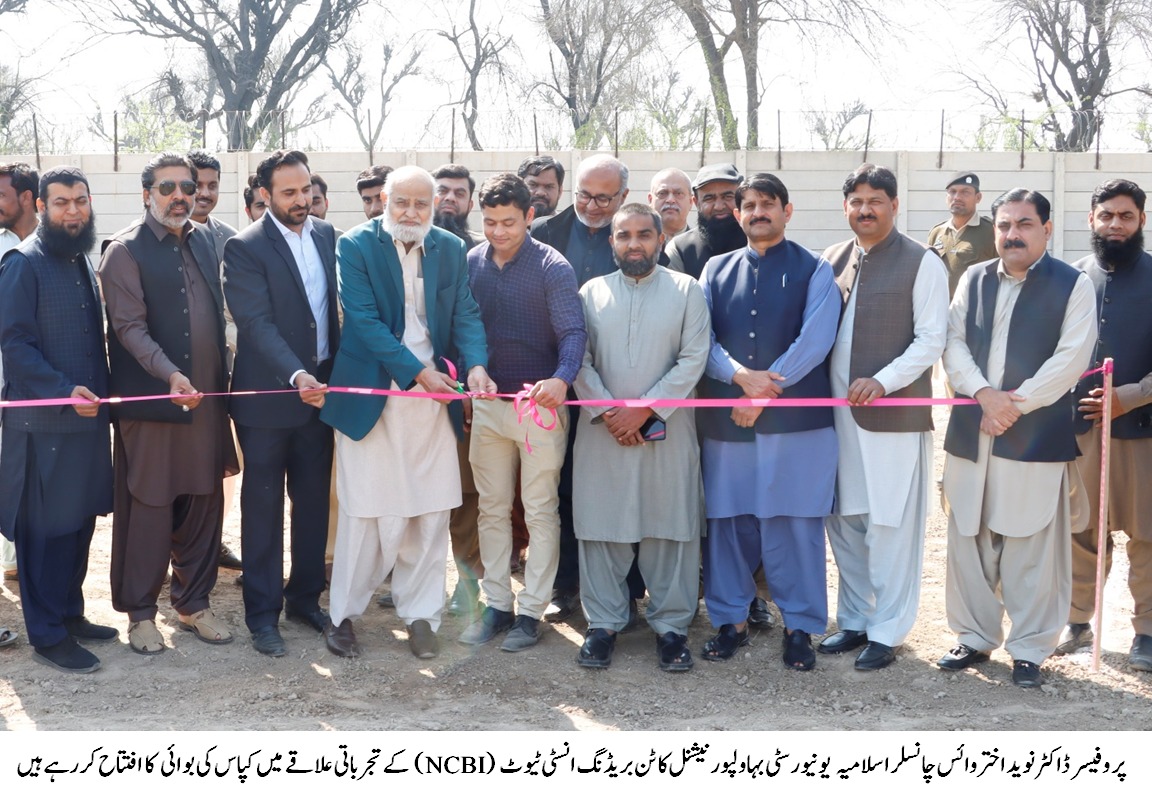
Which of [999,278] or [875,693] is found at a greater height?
[999,278]

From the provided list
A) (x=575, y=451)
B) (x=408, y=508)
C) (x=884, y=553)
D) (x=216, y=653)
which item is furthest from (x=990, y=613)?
(x=216, y=653)

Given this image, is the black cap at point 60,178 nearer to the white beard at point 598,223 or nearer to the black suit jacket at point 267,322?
the black suit jacket at point 267,322

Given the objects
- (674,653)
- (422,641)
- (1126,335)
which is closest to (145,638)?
(422,641)

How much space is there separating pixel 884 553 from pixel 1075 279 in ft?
4.66

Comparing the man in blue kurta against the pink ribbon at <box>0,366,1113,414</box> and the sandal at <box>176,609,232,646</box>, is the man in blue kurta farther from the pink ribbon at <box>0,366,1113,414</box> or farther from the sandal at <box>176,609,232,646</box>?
the sandal at <box>176,609,232,646</box>

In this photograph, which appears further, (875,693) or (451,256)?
(451,256)

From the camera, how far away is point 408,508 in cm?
504

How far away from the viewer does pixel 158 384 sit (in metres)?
5.09

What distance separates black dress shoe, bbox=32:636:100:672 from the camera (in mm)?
4848

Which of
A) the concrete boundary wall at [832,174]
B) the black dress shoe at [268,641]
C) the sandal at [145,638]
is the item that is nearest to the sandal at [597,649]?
the black dress shoe at [268,641]

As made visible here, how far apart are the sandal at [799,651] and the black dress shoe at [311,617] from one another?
2.13 meters

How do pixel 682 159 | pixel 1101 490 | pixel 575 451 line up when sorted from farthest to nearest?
1. pixel 682 159
2. pixel 575 451
3. pixel 1101 490

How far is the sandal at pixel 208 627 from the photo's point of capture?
5223mm

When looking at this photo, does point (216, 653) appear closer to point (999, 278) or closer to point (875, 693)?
point (875, 693)
